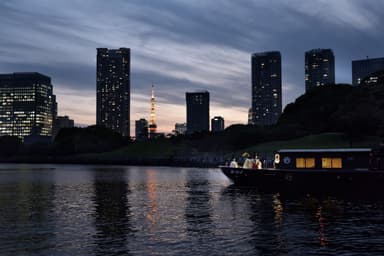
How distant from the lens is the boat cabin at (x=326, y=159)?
61.5 meters

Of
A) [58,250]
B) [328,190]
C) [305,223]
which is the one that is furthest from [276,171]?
[58,250]

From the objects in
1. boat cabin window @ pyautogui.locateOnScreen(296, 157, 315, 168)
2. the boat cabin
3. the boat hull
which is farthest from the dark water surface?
boat cabin window @ pyautogui.locateOnScreen(296, 157, 315, 168)

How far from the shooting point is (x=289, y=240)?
30.3 metres

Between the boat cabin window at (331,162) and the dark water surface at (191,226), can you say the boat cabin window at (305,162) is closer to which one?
the boat cabin window at (331,162)

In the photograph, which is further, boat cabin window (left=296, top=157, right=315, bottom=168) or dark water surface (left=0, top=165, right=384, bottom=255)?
boat cabin window (left=296, top=157, right=315, bottom=168)

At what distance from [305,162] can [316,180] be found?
140 inches

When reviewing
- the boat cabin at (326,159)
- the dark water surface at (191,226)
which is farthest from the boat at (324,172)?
the dark water surface at (191,226)

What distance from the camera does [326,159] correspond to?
63469mm

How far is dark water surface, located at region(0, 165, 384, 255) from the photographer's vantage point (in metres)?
28.2

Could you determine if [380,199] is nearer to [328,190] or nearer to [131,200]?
[328,190]

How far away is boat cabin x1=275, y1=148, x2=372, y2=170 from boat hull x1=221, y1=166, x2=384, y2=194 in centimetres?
135

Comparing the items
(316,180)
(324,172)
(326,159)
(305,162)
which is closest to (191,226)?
(316,180)

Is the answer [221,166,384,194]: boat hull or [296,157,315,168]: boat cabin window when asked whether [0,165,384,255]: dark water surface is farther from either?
[296,157,315,168]: boat cabin window

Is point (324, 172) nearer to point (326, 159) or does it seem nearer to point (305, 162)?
point (326, 159)
